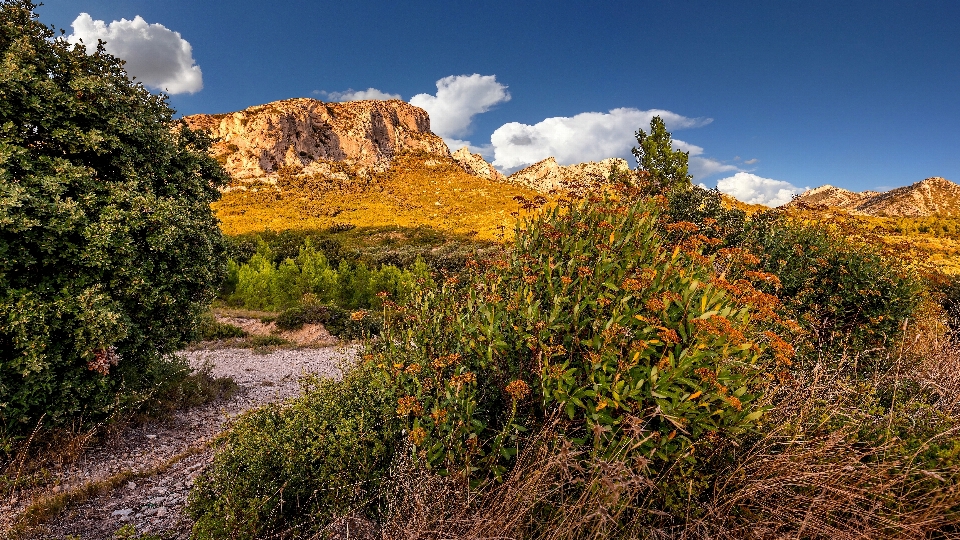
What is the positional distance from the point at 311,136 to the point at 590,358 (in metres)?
96.0

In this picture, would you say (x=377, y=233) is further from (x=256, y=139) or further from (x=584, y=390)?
(x=256, y=139)

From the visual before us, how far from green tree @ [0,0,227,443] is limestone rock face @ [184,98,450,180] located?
78679 millimetres

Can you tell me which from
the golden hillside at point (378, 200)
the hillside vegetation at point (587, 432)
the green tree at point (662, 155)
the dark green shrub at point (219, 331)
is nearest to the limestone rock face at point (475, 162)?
the golden hillside at point (378, 200)

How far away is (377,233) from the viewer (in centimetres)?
4428

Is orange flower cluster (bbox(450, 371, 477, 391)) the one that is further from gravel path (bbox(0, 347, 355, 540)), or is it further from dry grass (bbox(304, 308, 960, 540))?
gravel path (bbox(0, 347, 355, 540))

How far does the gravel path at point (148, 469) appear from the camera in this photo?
3990 mm

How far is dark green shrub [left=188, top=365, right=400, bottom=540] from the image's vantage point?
125 inches

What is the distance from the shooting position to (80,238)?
4797mm

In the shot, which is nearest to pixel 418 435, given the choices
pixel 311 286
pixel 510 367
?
pixel 510 367

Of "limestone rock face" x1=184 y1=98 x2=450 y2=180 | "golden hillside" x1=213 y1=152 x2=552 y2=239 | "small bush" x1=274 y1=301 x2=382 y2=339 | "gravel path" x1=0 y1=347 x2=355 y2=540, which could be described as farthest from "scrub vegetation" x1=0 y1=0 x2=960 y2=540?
"limestone rock face" x1=184 y1=98 x2=450 y2=180

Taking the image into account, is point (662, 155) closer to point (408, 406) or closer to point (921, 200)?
point (408, 406)

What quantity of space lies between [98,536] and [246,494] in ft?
5.74

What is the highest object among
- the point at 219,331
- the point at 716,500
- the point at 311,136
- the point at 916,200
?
the point at 311,136

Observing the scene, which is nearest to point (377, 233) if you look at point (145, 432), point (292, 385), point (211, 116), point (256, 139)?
point (292, 385)
